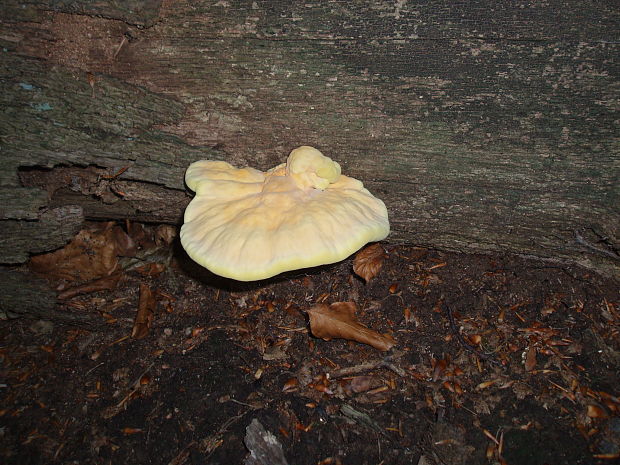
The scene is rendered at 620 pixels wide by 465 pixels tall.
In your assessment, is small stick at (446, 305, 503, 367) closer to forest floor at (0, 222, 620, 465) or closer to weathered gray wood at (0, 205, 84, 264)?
forest floor at (0, 222, 620, 465)

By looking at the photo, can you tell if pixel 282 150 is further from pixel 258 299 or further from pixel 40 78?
A: pixel 40 78

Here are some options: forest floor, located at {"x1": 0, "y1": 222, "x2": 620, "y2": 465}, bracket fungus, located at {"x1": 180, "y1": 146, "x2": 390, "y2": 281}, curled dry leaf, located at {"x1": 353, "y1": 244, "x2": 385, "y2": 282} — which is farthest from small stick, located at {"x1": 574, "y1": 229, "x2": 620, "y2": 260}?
bracket fungus, located at {"x1": 180, "y1": 146, "x2": 390, "y2": 281}

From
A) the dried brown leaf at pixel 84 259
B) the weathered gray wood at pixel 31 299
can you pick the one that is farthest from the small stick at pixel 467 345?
the dried brown leaf at pixel 84 259

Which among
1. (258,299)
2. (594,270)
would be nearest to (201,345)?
(258,299)

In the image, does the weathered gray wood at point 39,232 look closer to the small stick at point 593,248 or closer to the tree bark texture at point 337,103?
the tree bark texture at point 337,103

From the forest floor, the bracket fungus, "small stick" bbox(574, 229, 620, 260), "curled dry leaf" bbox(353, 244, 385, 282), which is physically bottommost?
the forest floor

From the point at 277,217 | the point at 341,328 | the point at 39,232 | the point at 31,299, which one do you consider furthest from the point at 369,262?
the point at 31,299
